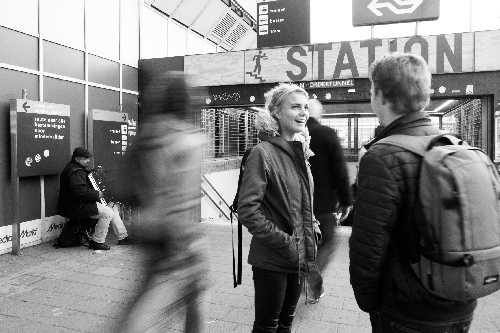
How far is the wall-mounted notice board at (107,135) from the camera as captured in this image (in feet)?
26.3

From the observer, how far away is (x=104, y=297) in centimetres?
458

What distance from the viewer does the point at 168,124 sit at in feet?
8.19

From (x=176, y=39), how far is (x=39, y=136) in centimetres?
501

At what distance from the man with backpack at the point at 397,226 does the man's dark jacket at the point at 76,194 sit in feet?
19.0

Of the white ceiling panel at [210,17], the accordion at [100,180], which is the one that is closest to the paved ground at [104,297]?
the accordion at [100,180]

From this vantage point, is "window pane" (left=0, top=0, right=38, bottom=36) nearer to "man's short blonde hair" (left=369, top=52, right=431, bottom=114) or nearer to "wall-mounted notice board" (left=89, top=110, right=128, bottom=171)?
"wall-mounted notice board" (left=89, top=110, right=128, bottom=171)

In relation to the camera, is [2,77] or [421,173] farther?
[2,77]

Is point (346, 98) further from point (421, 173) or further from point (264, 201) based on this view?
point (421, 173)

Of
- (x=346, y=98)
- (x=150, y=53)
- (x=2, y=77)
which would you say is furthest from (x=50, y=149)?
(x=346, y=98)

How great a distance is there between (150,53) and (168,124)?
789 centimetres

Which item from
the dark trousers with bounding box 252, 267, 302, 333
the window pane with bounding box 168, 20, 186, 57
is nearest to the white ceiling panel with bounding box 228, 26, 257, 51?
the window pane with bounding box 168, 20, 186, 57

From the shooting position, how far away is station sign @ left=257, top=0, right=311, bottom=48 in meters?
8.60

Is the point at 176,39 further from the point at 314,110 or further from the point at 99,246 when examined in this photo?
the point at 314,110

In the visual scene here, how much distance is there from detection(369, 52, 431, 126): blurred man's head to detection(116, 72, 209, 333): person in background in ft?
4.07
